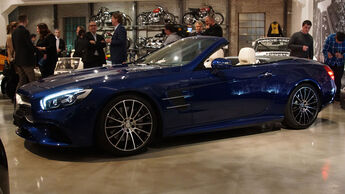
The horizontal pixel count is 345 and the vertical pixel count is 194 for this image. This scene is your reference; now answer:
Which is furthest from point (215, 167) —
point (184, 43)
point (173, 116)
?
point (184, 43)

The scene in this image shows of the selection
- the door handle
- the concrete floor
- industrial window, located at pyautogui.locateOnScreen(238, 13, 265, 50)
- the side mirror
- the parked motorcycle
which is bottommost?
the concrete floor

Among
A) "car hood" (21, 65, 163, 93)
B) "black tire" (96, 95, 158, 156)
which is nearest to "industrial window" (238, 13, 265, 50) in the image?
"car hood" (21, 65, 163, 93)

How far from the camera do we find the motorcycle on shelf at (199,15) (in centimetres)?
1617

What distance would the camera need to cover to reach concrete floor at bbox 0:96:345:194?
3295mm

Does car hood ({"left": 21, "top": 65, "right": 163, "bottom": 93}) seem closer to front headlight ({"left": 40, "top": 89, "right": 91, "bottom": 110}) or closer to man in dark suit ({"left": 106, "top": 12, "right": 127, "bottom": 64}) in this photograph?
front headlight ({"left": 40, "top": 89, "right": 91, "bottom": 110})

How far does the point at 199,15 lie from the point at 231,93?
12031 mm

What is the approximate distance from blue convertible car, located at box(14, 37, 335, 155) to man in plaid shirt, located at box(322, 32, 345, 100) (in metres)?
3.19

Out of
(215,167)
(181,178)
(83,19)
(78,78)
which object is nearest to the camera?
(181,178)

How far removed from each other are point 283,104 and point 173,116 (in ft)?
5.03

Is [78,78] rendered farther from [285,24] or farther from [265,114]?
[285,24]

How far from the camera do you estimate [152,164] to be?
392 centimetres

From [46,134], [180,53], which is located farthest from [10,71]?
[46,134]

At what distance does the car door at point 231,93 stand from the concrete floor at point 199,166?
1.11 feet

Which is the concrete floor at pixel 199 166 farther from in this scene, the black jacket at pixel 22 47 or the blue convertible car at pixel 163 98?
the black jacket at pixel 22 47
